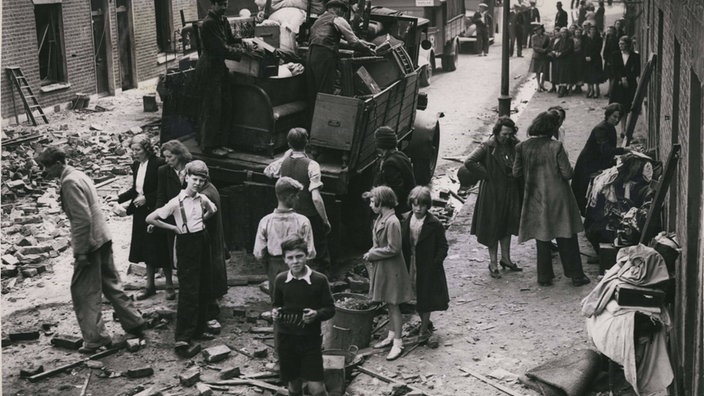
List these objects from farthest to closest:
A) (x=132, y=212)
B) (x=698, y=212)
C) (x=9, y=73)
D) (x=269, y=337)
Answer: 1. (x=9, y=73)
2. (x=132, y=212)
3. (x=269, y=337)
4. (x=698, y=212)

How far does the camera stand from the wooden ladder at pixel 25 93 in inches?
782

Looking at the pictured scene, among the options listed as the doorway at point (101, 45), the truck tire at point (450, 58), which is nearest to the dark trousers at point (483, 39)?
the truck tire at point (450, 58)

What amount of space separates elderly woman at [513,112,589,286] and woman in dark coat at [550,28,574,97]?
1381 cm

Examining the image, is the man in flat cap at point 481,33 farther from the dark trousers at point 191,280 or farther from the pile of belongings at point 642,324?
the pile of belongings at point 642,324

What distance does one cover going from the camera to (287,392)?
7582 millimetres

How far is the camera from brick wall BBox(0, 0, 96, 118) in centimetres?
2012

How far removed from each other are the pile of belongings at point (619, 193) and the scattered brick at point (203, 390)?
3959mm

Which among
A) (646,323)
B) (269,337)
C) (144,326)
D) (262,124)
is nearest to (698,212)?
(646,323)

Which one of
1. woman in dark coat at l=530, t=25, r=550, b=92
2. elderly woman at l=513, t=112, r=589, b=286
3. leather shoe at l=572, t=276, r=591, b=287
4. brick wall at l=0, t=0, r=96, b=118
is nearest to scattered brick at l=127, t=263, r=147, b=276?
elderly woman at l=513, t=112, r=589, b=286

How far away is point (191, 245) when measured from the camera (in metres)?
8.47

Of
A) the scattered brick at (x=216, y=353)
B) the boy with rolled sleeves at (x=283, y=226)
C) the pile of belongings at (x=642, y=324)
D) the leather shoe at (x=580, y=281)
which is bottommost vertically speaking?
the scattered brick at (x=216, y=353)

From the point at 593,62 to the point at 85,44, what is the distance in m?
12.1

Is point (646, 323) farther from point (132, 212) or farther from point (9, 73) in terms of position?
point (9, 73)

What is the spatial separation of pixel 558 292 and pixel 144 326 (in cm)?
408
